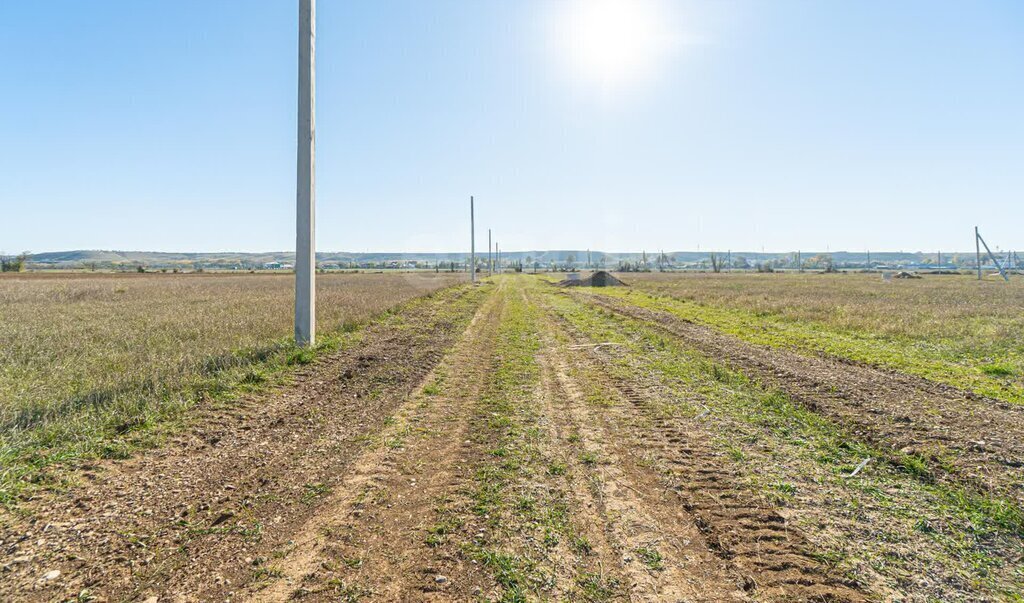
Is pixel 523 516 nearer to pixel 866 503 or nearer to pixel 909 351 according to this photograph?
pixel 866 503

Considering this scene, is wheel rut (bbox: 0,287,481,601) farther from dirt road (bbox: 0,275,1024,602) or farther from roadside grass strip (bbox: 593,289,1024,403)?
roadside grass strip (bbox: 593,289,1024,403)

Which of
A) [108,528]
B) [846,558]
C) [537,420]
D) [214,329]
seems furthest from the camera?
[214,329]

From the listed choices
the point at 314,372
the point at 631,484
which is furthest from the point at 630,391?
the point at 314,372

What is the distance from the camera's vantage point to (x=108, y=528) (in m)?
3.91

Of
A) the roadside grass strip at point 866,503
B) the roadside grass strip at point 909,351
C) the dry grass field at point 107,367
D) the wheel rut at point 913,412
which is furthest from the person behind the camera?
the roadside grass strip at point 909,351

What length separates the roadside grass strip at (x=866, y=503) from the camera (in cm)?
339

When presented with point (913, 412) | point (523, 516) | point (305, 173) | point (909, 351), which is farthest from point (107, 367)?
point (909, 351)

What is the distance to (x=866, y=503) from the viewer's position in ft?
14.4

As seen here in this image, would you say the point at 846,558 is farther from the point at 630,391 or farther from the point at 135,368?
the point at 135,368

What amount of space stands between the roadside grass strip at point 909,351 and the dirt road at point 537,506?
6.14ft

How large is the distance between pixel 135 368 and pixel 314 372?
3012 millimetres

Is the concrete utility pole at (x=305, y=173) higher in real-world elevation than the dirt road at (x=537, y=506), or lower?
higher

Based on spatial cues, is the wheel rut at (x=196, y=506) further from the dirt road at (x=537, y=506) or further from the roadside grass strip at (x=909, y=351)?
the roadside grass strip at (x=909, y=351)

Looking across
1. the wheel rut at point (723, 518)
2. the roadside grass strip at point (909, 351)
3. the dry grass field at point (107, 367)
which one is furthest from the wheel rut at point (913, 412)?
the dry grass field at point (107, 367)
